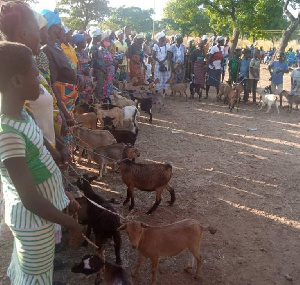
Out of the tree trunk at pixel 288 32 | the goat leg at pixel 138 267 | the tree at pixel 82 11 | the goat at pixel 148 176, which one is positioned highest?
the tree at pixel 82 11

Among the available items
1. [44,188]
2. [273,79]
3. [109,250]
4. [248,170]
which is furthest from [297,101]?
[44,188]

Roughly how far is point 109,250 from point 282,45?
17.3 metres

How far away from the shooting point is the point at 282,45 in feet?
59.4

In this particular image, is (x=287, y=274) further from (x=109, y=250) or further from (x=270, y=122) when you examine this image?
(x=270, y=122)

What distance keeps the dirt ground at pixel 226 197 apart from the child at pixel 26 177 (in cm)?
176

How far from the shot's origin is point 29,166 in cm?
173

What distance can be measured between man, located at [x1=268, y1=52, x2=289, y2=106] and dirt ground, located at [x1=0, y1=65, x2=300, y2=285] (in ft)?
8.83

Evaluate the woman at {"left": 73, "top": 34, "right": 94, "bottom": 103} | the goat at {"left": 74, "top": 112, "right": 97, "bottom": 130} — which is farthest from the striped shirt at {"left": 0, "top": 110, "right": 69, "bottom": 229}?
the woman at {"left": 73, "top": 34, "right": 94, "bottom": 103}

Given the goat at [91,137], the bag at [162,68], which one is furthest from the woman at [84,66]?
the bag at [162,68]

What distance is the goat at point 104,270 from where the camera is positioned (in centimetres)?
293

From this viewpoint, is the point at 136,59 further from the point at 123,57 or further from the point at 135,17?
the point at 135,17

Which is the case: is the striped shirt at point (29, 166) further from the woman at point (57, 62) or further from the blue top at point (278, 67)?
the blue top at point (278, 67)

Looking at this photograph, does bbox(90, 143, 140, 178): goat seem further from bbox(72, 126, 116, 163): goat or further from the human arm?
the human arm

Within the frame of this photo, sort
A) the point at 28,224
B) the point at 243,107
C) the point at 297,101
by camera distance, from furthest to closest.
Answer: the point at 243,107 → the point at 297,101 → the point at 28,224
